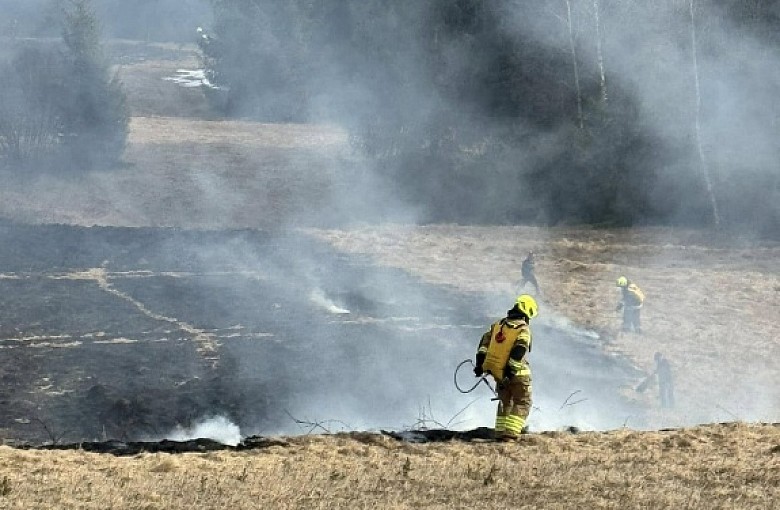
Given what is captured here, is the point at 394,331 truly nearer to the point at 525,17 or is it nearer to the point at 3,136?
the point at 525,17

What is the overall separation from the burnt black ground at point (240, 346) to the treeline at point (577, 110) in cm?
945

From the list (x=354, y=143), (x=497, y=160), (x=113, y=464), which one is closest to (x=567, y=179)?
(x=497, y=160)

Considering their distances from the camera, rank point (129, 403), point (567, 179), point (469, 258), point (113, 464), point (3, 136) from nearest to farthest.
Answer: point (113, 464), point (129, 403), point (469, 258), point (567, 179), point (3, 136)

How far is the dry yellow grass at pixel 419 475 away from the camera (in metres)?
9.61

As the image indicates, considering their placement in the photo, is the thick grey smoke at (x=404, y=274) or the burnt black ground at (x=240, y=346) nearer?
the burnt black ground at (x=240, y=346)

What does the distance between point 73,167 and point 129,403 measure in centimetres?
2809

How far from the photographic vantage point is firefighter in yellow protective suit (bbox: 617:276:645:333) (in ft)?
74.7

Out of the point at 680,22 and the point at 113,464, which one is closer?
the point at 113,464

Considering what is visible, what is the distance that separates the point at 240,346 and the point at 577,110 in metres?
20.8

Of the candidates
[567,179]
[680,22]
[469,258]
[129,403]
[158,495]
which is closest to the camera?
[158,495]

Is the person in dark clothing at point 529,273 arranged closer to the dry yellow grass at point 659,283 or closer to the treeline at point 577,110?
the dry yellow grass at point 659,283

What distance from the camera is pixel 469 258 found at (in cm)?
3138

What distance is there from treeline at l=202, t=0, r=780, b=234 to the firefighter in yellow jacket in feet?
76.7

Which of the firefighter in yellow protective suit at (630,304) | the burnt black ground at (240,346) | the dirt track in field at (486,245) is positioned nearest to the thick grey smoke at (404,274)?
the burnt black ground at (240,346)
